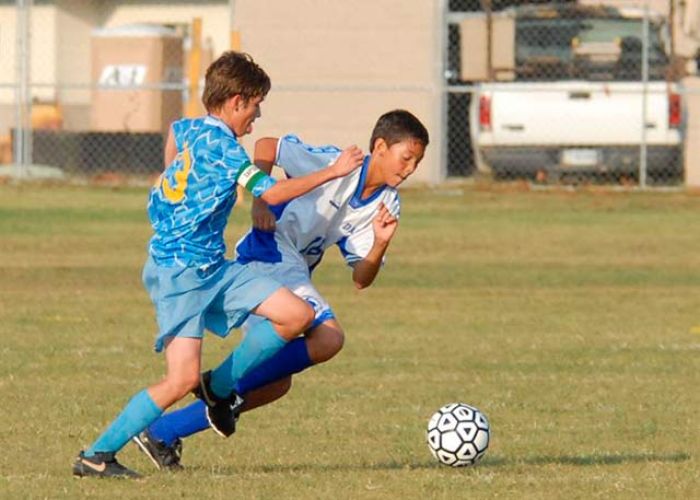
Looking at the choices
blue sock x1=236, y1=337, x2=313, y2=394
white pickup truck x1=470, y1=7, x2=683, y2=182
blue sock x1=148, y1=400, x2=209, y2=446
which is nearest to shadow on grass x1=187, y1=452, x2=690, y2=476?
blue sock x1=148, y1=400, x2=209, y2=446

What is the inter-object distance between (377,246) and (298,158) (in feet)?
1.75

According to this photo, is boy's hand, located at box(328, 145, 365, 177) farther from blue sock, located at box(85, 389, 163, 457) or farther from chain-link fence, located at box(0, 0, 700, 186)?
chain-link fence, located at box(0, 0, 700, 186)

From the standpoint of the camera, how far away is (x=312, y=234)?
299 inches

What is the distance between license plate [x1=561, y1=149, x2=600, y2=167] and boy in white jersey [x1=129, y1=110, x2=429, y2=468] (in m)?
16.0

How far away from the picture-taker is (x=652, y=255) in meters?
17.5

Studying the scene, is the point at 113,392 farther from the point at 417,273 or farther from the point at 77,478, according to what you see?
the point at 417,273

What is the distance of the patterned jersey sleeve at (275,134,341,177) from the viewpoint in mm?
7586

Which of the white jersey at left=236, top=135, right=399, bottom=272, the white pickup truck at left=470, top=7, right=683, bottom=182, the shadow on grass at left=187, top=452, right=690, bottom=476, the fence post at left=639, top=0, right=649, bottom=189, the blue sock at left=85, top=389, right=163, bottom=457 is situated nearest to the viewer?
the blue sock at left=85, top=389, right=163, bottom=457

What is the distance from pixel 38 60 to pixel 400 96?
28.6 feet

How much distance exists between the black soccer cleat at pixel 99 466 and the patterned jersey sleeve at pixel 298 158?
1417 millimetres

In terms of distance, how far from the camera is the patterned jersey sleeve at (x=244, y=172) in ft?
22.3

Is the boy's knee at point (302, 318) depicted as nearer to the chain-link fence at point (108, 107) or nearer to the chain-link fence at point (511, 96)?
the chain-link fence at point (511, 96)

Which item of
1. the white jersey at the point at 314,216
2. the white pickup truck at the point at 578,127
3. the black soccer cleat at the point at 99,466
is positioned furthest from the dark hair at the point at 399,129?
the white pickup truck at the point at 578,127

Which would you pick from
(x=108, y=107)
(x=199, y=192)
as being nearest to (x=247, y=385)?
(x=199, y=192)
